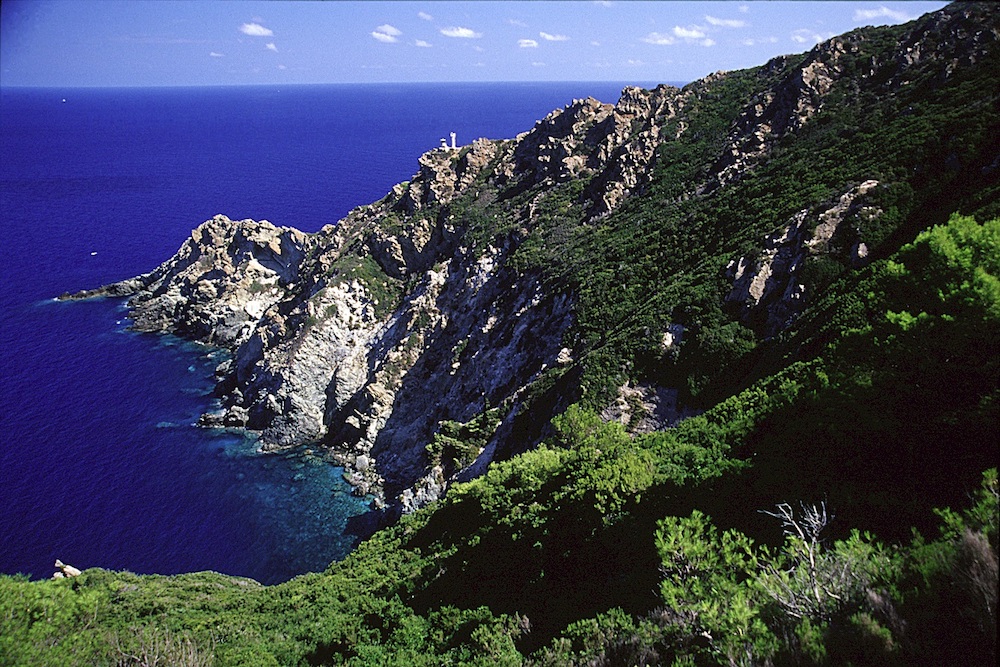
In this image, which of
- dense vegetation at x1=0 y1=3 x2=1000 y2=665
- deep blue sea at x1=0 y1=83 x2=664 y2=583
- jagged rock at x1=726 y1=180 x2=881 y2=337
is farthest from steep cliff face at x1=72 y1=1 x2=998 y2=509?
deep blue sea at x1=0 y1=83 x2=664 y2=583

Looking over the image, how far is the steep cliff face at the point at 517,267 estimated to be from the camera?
40.5 m

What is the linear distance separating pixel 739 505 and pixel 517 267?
46.8m

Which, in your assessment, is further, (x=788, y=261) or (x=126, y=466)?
(x=126, y=466)

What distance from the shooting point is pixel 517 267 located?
6494 centimetres

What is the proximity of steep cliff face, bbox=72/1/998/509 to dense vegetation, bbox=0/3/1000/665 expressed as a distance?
1409 mm

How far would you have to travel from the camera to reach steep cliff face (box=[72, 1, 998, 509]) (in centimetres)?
4047

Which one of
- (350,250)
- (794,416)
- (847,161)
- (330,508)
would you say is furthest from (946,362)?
(350,250)

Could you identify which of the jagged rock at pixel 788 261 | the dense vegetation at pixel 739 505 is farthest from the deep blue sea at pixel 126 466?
the jagged rock at pixel 788 261

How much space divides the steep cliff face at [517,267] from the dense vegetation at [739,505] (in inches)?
55.5

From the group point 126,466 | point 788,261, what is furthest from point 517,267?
point 126,466

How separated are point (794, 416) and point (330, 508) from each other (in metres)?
49.4

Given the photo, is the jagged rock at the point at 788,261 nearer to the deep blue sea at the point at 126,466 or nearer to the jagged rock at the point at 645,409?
the jagged rock at the point at 645,409

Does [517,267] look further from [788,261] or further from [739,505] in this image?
[739,505]

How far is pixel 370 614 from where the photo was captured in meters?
28.0
